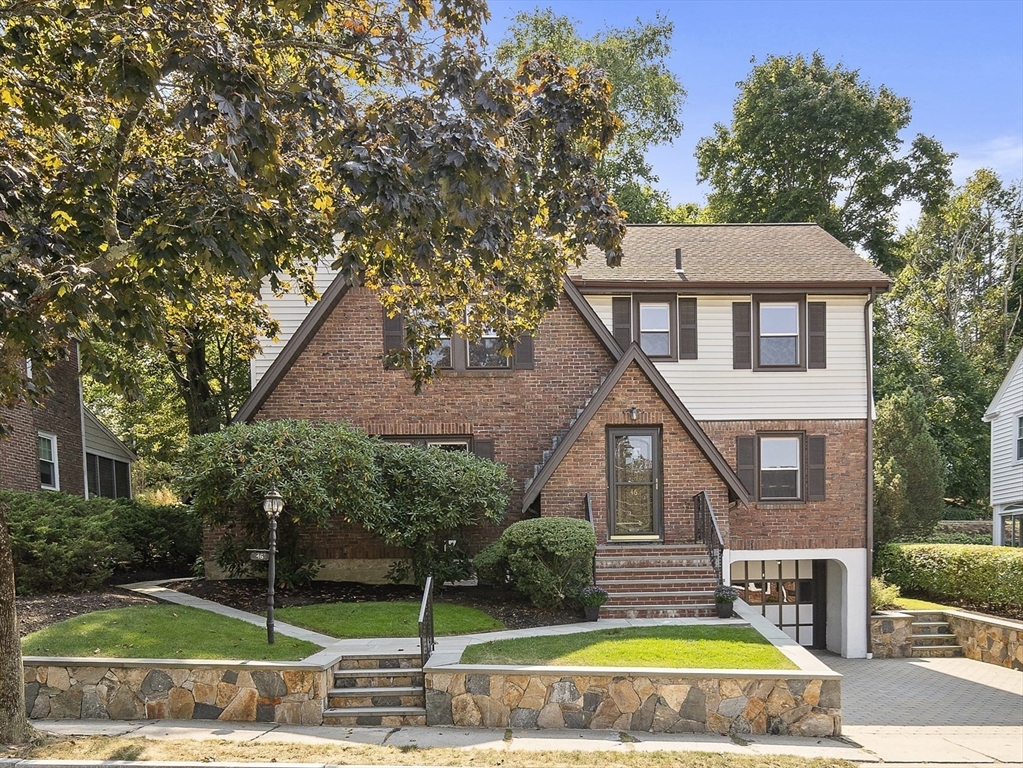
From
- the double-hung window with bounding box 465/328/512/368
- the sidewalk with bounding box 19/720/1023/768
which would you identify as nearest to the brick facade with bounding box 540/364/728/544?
the double-hung window with bounding box 465/328/512/368

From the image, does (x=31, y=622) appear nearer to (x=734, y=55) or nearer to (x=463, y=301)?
(x=463, y=301)

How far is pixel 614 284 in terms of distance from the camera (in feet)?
55.9

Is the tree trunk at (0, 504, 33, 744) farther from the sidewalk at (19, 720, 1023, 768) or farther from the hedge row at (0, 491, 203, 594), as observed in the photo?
the hedge row at (0, 491, 203, 594)

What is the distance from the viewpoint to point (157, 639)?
10062 mm

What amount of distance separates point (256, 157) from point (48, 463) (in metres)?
14.0

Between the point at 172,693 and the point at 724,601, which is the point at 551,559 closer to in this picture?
the point at 724,601

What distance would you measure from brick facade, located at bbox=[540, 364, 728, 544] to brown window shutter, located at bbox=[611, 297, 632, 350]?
255 centimetres

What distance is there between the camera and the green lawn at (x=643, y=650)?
9.82 m

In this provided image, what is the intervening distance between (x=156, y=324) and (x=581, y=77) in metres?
5.43

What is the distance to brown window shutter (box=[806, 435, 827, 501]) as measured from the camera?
1716cm

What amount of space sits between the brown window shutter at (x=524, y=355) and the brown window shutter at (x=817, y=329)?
19.6 feet

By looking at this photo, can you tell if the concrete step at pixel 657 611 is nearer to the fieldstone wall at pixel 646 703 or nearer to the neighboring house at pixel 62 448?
the fieldstone wall at pixel 646 703

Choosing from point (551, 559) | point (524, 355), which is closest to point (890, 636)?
point (551, 559)

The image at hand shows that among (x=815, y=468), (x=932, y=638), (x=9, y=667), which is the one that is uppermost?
(x=815, y=468)
